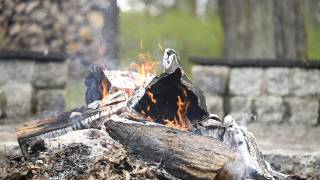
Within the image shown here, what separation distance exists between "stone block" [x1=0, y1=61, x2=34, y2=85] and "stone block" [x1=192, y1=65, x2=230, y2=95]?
1901 millimetres

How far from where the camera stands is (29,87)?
7082mm

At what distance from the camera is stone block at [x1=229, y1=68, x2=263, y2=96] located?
24.1 ft

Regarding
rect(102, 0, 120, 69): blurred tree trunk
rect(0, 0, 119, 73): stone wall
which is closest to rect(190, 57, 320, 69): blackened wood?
rect(102, 0, 120, 69): blurred tree trunk

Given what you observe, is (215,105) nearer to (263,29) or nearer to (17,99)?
(17,99)

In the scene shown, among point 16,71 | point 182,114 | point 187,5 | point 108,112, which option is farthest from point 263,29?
point 187,5

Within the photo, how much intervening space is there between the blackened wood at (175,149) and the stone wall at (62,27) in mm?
3741

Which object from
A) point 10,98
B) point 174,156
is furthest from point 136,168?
point 10,98

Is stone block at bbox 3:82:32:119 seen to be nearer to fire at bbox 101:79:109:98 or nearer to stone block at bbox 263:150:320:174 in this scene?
fire at bbox 101:79:109:98

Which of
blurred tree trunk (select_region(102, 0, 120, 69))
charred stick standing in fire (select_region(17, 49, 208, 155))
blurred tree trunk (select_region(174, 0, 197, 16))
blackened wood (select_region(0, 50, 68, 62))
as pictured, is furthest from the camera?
blurred tree trunk (select_region(174, 0, 197, 16))

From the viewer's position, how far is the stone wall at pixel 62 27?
8.05 m

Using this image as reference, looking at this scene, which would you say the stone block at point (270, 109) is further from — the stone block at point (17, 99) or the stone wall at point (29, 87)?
the stone block at point (17, 99)

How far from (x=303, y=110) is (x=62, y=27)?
326 cm

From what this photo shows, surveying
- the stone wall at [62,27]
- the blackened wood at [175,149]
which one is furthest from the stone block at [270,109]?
the blackened wood at [175,149]

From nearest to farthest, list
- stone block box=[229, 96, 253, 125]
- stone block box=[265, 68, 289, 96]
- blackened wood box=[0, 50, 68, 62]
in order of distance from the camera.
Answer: blackened wood box=[0, 50, 68, 62]
stone block box=[265, 68, 289, 96]
stone block box=[229, 96, 253, 125]
